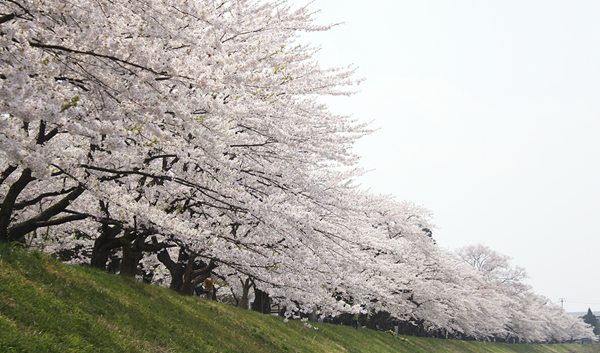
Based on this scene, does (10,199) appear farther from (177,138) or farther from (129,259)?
(129,259)

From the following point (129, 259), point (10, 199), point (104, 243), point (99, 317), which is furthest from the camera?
point (129, 259)

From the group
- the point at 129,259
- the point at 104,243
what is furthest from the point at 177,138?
the point at 129,259

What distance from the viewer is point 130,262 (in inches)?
571

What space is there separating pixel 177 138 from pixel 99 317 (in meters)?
3.63

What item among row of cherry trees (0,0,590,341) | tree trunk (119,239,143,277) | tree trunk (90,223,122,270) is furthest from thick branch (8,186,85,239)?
tree trunk (119,239,143,277)

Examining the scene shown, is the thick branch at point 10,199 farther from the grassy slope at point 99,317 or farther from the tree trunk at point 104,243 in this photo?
the tree trunk at point 104,243

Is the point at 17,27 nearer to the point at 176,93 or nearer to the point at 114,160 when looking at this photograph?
the point at 176,93

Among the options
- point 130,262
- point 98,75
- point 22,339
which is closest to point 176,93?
point 98,75

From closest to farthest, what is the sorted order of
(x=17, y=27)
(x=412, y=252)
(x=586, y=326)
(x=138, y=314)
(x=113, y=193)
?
(x=17, y=27) < (x=113, y=193) < (x=138, y=314) < (x=412, y=252) < (x=586, y=326)

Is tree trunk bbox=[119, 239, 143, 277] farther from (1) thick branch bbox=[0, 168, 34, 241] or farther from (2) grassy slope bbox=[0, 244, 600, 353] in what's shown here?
(1) thick branch bbox=[0, 168, 34, 241]

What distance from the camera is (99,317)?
980cm

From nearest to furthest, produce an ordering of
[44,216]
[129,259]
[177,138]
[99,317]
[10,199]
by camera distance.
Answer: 1. [177,138]
2. [99,317]
3. [10,199]
4. [44,216]
5. [129,259]

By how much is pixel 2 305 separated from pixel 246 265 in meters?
6.41

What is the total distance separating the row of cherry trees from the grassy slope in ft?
4.03
